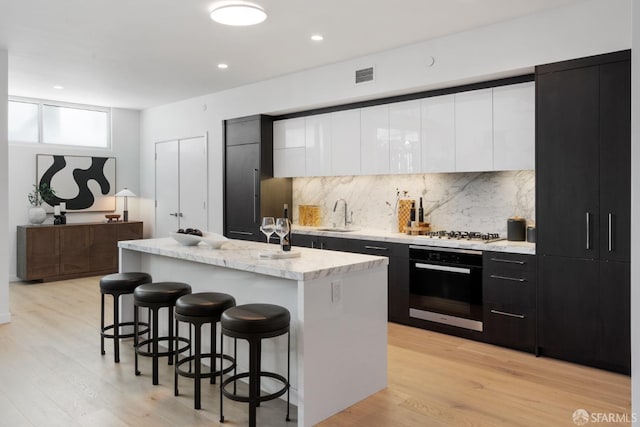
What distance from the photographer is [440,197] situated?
518 cm

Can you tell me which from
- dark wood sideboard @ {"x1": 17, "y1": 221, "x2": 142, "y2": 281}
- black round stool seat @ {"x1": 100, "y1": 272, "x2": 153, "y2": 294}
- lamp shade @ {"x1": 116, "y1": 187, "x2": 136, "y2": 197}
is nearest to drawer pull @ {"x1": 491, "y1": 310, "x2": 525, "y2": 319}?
black round stool seat @ {"x1": 100, "y1": 272, "x2": 153, "y2": 294}

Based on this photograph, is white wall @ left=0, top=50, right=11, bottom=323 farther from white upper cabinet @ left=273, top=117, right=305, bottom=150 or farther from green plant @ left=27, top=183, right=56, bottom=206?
white upper cabinet @ left=273, top=117, right=305, bottom=150

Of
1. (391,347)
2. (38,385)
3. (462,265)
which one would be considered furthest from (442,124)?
(38,385)

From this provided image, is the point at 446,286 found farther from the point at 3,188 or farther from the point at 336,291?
the point at 3,188

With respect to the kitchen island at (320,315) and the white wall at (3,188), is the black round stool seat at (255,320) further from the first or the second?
the white wall at (3,188)

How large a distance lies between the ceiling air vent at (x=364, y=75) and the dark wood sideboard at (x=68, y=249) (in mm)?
4731

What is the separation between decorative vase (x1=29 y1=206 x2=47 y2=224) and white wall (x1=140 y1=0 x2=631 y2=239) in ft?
7.76

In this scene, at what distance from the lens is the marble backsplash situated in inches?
183

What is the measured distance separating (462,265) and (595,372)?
4.21 ft

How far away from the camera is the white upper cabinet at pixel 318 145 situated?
5.75 metres

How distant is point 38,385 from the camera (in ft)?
10.9

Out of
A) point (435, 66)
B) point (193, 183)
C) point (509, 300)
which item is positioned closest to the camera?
point (509, 300)

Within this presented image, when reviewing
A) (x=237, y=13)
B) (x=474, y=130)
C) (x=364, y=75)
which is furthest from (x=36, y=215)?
(x=474, y=130)

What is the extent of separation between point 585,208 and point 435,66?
185cm
